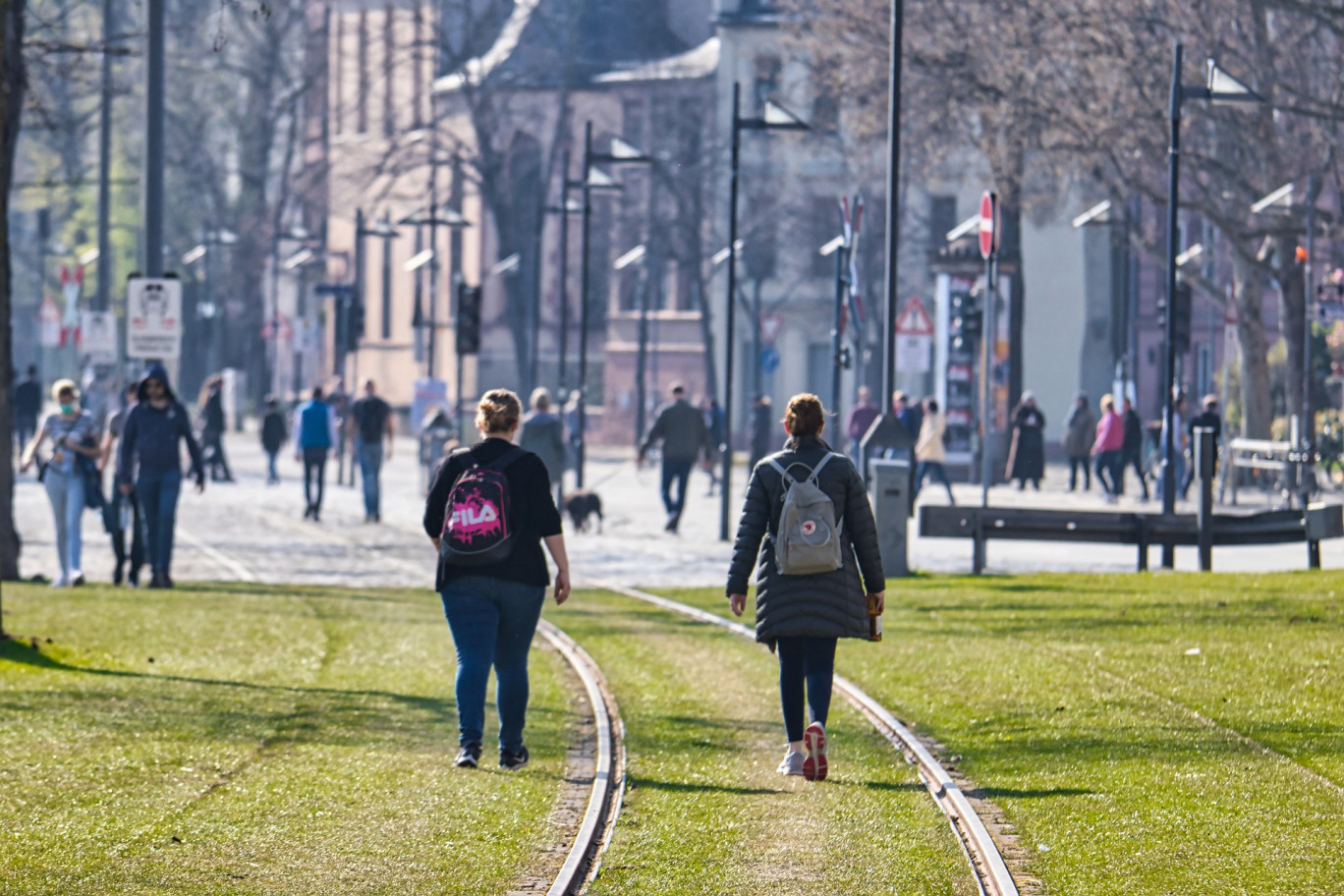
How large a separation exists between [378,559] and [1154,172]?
22.7 m

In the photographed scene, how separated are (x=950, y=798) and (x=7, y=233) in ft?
28.5

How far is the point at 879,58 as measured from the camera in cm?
3762

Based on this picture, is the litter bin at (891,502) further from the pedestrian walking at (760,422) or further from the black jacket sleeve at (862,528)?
the pedestrian walking at (760,422)

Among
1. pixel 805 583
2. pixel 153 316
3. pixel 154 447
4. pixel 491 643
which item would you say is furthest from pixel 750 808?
pixel 153 316

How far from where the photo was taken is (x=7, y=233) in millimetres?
15500

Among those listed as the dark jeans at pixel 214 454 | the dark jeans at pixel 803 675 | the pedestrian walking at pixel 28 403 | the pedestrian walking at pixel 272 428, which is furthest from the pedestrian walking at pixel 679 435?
the pedestrian walking at pixel 28 403

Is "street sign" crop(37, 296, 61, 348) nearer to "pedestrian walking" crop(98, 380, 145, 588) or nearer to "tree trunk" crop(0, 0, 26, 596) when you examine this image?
"pedestrian walking" crop(98, 380, 145, 588)

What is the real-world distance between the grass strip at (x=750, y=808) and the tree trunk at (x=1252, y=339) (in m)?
25.9

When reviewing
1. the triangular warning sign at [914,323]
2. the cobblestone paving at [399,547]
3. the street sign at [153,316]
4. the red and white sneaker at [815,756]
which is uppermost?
the triangular warning sign at [914,323]

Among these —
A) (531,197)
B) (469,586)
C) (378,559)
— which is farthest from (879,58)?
(531,197)

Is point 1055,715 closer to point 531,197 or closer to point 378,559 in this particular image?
A: point 378,559

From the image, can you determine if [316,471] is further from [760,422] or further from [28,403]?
[28,403]

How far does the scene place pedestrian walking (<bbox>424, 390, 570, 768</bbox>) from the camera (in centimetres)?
994

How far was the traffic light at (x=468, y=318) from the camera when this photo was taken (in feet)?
121
